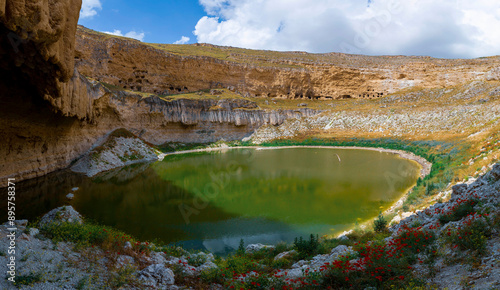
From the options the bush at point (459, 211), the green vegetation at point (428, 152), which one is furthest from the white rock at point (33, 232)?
the green vegetation at point (428, 152)

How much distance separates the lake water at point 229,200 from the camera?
11.7 m

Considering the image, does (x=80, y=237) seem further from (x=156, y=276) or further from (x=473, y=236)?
(x=473, y=236)

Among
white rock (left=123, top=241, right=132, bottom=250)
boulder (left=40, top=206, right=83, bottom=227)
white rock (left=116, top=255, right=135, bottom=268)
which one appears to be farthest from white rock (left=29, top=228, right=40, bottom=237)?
boulder (left=40, top=206, right=83, bottom=227)

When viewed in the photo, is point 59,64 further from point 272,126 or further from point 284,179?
point 272,126

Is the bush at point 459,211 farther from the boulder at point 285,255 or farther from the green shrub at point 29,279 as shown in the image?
the green shrub at point 29,279

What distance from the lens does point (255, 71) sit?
67750mm

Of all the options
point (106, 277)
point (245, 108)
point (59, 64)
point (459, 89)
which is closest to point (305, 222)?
point (106, 277)

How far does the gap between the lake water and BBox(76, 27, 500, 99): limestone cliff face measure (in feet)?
114

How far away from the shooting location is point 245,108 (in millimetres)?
56062

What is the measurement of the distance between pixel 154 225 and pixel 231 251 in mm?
4740

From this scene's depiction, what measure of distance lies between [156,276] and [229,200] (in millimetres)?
10377

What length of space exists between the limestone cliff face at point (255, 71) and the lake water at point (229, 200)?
114 ft

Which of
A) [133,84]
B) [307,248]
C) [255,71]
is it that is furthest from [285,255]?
[255,71]

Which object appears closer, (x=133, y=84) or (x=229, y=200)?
(x=229, y=200)
